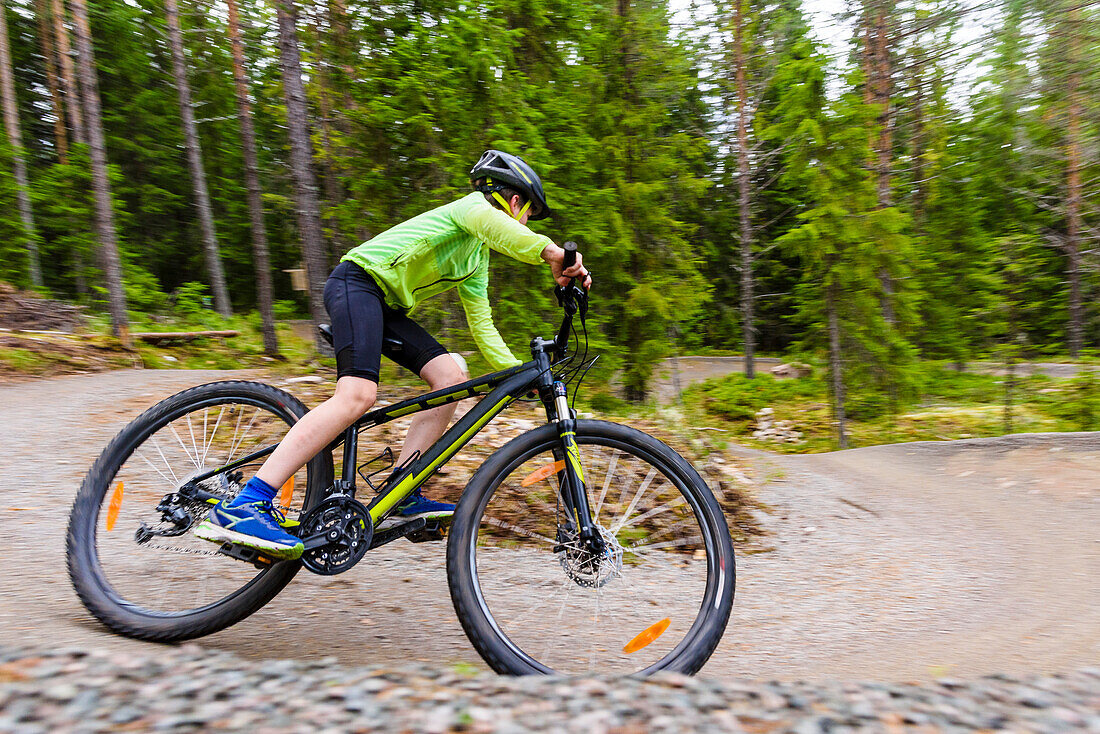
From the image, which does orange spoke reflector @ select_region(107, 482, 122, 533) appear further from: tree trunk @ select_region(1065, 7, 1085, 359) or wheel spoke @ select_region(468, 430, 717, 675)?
tree trunk @ select_region(1065, 7, 1085, 359)

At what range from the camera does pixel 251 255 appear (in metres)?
30.7

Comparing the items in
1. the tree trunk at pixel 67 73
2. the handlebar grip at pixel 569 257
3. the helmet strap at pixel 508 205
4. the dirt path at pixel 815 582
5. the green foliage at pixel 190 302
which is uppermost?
the tree trunk at pixel 67 73

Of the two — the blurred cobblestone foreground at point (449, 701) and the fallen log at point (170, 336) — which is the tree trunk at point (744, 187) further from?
the blurred cobblestone foreground at point (449, 701)

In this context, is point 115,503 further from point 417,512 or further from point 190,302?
point 190,302

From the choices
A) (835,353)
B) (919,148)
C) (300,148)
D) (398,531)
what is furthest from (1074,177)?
(398,531)

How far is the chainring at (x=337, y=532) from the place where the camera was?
9.14 ft

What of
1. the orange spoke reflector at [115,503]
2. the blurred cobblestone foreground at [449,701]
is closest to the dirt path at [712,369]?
the orange spoke reflector at [115,503]

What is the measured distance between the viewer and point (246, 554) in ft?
8.98

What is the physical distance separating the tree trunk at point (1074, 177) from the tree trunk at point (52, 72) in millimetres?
29393

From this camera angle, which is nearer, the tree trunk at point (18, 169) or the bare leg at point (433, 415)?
the bare leg at point (433, 415)

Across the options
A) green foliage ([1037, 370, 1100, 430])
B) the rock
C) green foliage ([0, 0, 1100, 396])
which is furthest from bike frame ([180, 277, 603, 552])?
the rock

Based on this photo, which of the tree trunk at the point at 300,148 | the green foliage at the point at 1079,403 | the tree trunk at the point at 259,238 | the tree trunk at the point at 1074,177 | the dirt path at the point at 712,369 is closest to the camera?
the tree trunk at the point at 300,148

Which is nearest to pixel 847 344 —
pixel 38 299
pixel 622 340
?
pixel 622 340

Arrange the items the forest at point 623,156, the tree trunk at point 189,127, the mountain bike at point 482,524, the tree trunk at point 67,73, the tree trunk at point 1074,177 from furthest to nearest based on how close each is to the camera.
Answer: the tree trunk at point 67,73 < the tree trunk at point 189,127 < the tree trunk at point 1074,177 < the forest at point 623,156 < the mountain bike at point 482,524
